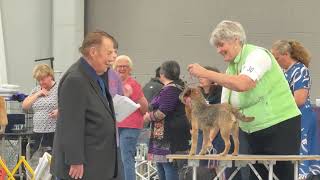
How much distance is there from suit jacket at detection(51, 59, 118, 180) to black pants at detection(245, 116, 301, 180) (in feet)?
3.31

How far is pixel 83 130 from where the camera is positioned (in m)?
3.58

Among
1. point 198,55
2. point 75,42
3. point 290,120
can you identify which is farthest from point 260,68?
point 75,42

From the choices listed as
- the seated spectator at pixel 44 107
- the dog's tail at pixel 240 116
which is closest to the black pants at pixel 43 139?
the seated spectator at pixel 44 107

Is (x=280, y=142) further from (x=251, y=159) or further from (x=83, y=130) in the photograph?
(x=83, y=130)

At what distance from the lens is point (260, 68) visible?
389cm

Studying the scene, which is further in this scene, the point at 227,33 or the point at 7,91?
the point at 7,91

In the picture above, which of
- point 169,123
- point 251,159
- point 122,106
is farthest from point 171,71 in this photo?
point 251,159

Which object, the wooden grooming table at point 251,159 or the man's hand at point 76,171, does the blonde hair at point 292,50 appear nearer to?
the wooden grooming table at point 251,159

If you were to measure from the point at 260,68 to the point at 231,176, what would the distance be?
2.93 ft

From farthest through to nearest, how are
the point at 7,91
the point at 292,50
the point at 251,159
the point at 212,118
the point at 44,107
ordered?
the point at 7,91
the point at 44,107
the point at 292,50
the point at 212,118
the point at 251,159

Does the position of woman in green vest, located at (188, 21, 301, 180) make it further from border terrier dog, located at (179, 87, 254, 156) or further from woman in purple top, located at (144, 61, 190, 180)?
woman in purple top, located at (144, 61, 190, 180)

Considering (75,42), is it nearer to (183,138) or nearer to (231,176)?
(183,138)

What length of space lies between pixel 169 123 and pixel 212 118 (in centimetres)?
209

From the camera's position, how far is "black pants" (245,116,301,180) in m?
4.01
